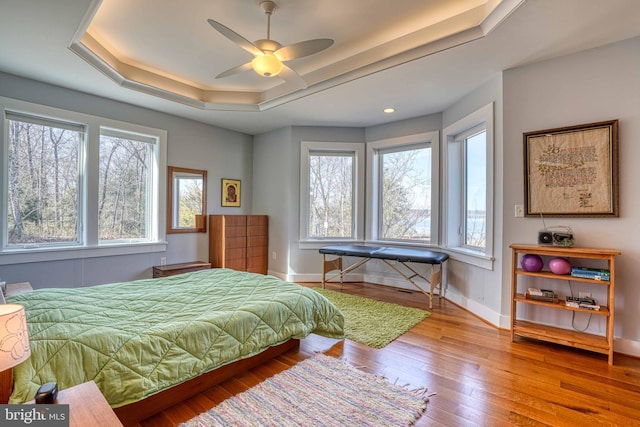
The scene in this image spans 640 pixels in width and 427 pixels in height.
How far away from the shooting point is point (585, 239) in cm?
251

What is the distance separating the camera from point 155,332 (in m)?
1.60

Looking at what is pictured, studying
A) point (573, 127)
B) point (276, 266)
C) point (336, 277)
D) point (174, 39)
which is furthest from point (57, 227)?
point (573, 127)

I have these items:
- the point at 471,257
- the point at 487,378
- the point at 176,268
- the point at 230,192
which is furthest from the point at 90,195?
the point at 471,257

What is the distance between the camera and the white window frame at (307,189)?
4.76 m

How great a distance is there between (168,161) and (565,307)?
4.72m

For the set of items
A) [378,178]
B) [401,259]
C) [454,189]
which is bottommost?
[401,259]

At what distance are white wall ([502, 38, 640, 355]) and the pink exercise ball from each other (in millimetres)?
301

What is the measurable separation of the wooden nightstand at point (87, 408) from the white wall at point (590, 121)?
10.2 feet

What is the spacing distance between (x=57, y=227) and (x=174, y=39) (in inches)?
96.0

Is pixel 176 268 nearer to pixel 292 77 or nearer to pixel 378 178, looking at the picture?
pixel 292 77

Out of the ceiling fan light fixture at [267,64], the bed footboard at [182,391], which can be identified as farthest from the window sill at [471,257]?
the ceiling fan light fixture at [267,64]

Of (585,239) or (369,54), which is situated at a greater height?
(369,54)

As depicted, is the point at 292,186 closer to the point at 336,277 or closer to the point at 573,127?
the point at 336,277

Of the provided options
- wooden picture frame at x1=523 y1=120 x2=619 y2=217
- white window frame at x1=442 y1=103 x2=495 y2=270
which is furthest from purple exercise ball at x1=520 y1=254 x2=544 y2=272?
white window frame at x1=442 y1=103 x2=495 y2=270
